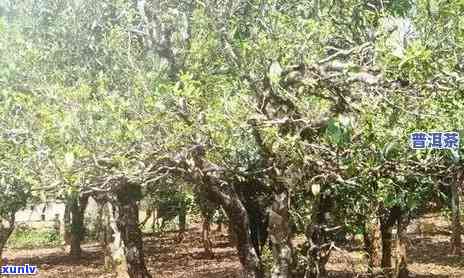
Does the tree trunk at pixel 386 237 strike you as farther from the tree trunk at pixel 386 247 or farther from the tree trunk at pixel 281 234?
the tree trunk at pixel 281 234

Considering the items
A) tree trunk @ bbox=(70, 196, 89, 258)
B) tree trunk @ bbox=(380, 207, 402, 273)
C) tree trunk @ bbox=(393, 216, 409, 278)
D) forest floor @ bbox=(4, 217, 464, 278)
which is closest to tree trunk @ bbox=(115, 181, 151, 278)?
forest floor @ bbox=(4, 217, 464, 278)

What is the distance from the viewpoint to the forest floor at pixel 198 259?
23.5 metres

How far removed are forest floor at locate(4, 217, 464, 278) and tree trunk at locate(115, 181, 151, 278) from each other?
17.8ft

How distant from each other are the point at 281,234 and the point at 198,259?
1948 cm

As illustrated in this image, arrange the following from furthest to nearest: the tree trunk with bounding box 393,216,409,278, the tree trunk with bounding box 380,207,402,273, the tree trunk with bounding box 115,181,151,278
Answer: the tree trunk with bounding box 393,216,409,278, the tree trunk with bounding box 380,207,402,273, the tree trunk with bounding box 115,181,151,278

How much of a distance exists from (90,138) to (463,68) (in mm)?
5107

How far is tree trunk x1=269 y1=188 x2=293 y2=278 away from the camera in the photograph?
10.4 m

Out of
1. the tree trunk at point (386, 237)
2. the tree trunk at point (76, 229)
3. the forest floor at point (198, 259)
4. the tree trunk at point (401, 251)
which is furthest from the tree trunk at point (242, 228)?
the tree trunk at point (76, 229)

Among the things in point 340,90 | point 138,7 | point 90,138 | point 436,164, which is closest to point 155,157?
point 90,138

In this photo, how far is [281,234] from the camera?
10.4 metres

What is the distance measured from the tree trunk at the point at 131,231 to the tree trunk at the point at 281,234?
7.83m

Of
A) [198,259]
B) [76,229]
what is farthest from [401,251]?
[76,229]

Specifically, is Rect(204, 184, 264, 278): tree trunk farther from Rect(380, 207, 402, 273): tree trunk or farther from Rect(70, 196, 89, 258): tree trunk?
Rect(70, 196, 89, 258): tree trunk

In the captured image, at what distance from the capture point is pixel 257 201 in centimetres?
1352
